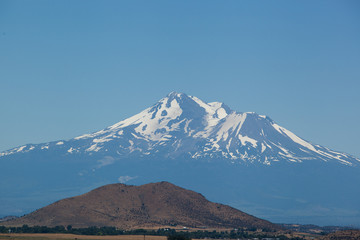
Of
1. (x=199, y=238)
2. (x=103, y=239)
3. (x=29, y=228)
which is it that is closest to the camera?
(x=103, y=239)

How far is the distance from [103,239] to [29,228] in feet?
108

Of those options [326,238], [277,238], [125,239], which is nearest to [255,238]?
[277,238]

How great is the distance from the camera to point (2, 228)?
195250 millimetres

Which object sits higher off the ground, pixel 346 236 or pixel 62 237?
pixel 62 237

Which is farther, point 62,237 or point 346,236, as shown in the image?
point 346,236

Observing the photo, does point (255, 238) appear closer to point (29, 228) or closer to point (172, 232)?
point (172, 232)

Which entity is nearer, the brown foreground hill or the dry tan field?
the dry tan field

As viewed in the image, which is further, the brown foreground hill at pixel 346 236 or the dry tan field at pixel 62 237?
the brown foreground hill at pixel 346 236

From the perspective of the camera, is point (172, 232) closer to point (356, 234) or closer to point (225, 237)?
point (225, 237)

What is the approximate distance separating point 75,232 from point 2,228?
65.7 ft

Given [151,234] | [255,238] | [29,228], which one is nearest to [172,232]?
[151,234]

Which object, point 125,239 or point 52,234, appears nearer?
point 125,239

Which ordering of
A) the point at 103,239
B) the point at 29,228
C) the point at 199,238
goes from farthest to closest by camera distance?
the point at 29,228
the point at 199,238
the point at 103,239

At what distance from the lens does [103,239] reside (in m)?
172
